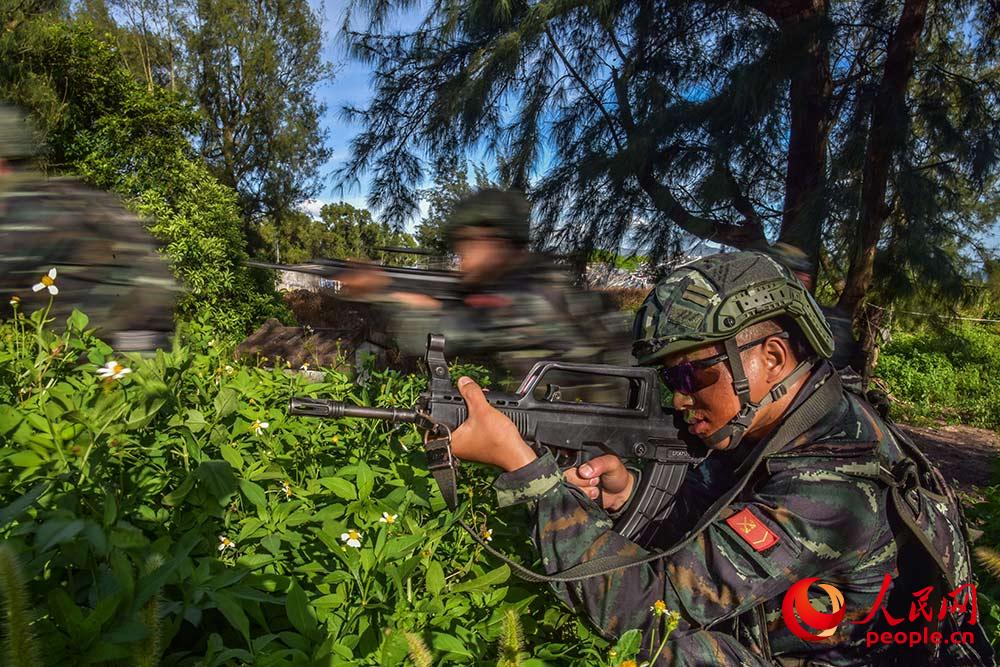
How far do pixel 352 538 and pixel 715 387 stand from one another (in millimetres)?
1046

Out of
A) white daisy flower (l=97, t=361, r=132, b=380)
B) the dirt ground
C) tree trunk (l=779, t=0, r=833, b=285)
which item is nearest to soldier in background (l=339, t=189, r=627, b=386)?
white daisy flower (l=97, t=361, r=132, b=380)

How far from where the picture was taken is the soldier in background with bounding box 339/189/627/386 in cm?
192

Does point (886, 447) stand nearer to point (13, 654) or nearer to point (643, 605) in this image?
point (643, 605)

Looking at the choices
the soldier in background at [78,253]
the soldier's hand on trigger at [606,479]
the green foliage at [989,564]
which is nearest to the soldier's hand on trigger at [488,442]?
the soldier's hand on trigger at [606,479]

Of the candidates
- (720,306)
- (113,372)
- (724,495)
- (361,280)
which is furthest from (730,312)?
(113,372)

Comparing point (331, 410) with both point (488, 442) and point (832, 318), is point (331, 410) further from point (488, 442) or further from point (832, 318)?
point (832, 318)

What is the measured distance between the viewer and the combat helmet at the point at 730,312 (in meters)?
1.67

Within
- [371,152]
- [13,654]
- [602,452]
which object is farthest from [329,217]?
[13,654]

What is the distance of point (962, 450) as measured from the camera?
7875 millimetres

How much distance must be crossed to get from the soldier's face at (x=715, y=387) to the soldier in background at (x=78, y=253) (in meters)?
1.39

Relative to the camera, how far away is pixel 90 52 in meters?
9.03

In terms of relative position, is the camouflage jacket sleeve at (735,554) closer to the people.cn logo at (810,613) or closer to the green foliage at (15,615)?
the people.cn logo at (810,613)

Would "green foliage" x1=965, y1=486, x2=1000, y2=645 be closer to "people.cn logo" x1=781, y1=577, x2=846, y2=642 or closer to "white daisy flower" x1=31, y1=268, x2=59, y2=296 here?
"people.cn logo" x1=781, y1=577, x2=846, y2=642

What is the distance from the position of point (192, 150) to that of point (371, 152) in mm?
8496
